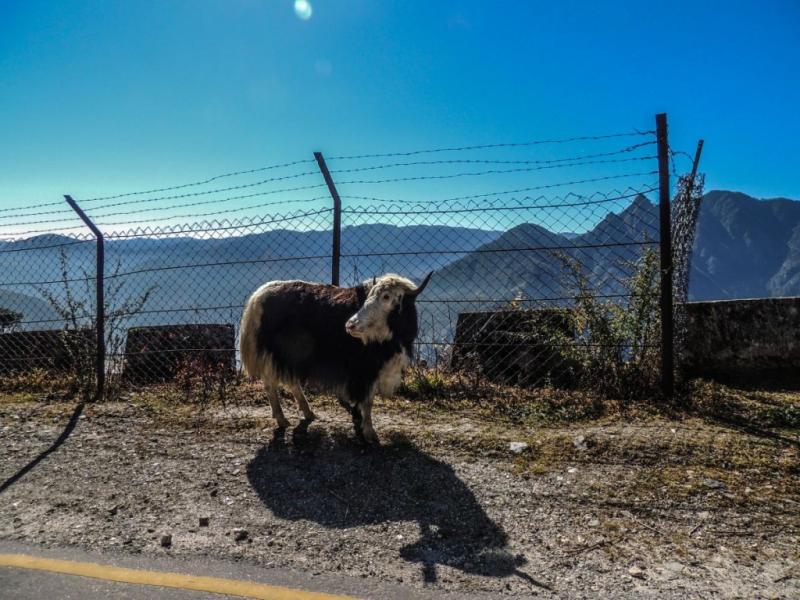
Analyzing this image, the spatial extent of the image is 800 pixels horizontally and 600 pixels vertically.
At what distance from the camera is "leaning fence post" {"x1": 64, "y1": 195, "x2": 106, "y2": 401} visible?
604 cm

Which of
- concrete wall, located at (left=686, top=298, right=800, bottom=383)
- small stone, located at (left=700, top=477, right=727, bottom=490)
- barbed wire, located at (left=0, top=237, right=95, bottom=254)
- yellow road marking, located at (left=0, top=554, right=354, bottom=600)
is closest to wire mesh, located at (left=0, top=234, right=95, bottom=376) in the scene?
barbed wire, located at (left=0, top=237, right=95, bottom=254)

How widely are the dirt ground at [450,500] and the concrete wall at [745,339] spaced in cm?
120

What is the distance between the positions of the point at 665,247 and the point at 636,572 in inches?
122

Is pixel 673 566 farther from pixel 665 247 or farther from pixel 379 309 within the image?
pixel 665 247

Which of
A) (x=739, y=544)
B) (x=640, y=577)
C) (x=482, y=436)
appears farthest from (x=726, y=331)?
(x=640, y=577)

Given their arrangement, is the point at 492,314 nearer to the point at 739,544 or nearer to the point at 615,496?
the point at 615,496

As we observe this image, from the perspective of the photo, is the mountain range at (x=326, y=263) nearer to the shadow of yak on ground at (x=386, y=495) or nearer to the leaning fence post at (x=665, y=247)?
the leaning fence post at (x=665, y=247)

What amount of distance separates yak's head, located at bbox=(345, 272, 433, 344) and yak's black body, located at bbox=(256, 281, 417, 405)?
11 millimetres

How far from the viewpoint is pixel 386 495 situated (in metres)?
3.41

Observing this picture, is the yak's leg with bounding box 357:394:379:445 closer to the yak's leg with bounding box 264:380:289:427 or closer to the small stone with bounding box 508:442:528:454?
the yak's leg with bounding box 264:380:289:427

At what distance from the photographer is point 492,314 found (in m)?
5.93

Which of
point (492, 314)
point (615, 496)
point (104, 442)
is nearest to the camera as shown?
→ point (615, 496)

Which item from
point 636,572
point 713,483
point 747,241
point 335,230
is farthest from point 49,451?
point 747,241

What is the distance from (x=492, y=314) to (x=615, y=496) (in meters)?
2.91
